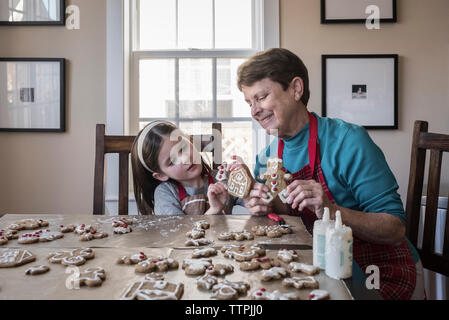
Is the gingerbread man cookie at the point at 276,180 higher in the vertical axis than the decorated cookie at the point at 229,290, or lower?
higher

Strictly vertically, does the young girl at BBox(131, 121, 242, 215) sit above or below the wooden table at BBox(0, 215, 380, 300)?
above

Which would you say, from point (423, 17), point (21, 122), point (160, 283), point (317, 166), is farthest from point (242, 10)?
point (160, 283)

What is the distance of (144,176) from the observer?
74.4 inches

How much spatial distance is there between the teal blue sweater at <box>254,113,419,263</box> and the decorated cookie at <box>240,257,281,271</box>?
1.99 ft

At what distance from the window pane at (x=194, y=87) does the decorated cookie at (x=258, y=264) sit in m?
1.88

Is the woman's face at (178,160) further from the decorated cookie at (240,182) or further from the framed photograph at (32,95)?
the framed photograph at (32,95)

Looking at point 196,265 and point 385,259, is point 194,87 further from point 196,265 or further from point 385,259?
point 196,265

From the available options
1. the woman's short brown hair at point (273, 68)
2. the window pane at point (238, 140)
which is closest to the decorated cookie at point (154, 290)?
the woman's short brown hair at point (273, 68)

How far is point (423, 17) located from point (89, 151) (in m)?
2.58

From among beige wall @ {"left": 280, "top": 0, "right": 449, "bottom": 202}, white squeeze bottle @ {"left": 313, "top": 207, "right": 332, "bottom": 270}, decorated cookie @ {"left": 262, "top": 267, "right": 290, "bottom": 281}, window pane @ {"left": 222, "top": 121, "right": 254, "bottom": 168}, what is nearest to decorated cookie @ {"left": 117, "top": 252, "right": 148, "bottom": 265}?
decorated cookie @ {"left": 262, "top": 267, "right": 290, "bottom": 281}

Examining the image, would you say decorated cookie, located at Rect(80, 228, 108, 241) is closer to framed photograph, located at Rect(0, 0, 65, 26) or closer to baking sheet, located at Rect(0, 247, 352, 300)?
baking sheet, located at Rect(0, 247, 352, 300)

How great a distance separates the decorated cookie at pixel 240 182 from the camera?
1477mm

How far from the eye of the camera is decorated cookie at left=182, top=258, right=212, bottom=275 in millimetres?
896

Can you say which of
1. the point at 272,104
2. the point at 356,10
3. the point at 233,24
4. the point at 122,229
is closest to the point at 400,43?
the point at 356,10
